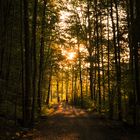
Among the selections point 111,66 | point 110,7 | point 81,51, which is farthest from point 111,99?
point 81,51

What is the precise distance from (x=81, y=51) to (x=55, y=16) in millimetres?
22064

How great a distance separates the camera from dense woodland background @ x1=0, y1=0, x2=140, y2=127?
19.2 m

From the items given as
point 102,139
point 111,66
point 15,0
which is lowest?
point 102,139

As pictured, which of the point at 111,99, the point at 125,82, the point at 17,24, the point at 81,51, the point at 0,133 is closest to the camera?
the point at 0,133

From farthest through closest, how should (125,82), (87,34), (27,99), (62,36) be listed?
(87,34), (62,36), (125,82), (27,99)

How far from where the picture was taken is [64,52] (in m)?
49.4

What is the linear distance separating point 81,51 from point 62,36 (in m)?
12.9

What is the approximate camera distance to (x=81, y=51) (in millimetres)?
50000

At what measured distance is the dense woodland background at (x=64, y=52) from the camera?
62.8 feet

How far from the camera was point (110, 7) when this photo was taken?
26578mm

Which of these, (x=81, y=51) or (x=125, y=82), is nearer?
(x=125, y=82)

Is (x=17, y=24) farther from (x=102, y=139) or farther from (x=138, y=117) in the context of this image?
(x=102, y=139)

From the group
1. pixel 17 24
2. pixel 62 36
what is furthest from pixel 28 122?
pixel 62 36

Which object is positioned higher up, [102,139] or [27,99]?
[27,99]
